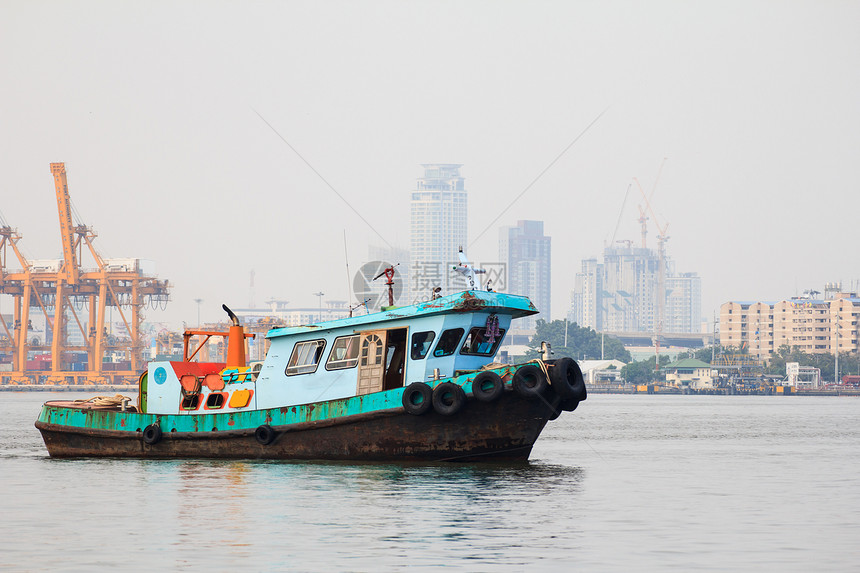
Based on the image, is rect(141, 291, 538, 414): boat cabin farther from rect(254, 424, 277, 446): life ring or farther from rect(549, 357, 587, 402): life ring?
rect(549, 357, 587, 402): life ring

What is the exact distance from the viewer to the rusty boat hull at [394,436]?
26.4 meters

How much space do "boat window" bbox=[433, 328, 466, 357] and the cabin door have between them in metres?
1.30

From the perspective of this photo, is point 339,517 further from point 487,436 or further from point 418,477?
point 487,436

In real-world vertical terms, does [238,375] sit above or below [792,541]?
above

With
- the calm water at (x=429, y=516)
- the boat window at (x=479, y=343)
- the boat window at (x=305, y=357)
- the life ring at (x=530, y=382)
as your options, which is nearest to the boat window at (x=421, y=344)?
the boat window at (x=479, y=343)

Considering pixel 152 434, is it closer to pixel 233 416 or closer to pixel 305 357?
pixel 233 416

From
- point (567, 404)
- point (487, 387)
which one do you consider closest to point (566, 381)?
point (567, 404)

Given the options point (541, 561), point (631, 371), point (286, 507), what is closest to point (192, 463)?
point (286, 507)

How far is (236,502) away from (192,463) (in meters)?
7.80

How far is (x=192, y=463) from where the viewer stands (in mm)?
29266

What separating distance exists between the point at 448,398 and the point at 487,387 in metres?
0.93

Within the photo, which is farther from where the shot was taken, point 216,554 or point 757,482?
point 757,482

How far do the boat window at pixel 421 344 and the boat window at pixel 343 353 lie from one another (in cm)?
145

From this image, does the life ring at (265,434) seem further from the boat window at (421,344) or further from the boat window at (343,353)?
the boat window at (421,344)
